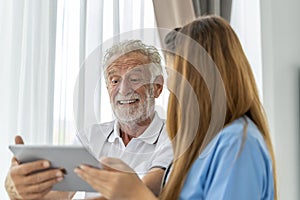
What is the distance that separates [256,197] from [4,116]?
36.9 inches

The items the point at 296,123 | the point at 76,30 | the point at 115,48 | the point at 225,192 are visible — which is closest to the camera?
the point at 225,192

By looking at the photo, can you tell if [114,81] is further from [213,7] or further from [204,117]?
[213,7]

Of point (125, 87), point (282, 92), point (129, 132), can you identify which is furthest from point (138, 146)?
point (282, 92)

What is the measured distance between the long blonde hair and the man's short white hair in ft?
0.29

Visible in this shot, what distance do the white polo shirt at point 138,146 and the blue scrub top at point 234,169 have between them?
150mm

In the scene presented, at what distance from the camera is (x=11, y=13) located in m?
1.62

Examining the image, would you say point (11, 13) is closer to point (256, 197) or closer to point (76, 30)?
point (76, 30)

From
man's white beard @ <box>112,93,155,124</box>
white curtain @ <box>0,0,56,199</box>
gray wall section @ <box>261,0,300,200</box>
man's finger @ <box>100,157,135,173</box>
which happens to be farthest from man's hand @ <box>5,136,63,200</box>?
gray wall section @ <box>261,0,300,200</box>

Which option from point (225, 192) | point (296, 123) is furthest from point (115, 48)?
point (296, 123)

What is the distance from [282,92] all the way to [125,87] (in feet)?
4.46

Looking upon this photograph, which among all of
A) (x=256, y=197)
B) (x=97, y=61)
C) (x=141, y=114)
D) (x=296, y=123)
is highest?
(x=97, y=61)

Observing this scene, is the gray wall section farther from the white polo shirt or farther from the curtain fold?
the white polo shirt

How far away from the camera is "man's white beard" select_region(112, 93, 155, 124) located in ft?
3.84

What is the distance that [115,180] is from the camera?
1.03m
